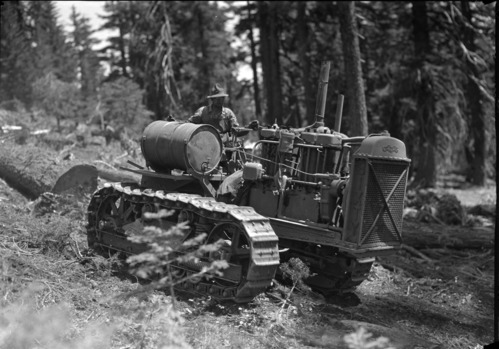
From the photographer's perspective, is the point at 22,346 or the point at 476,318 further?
the point at 476,318

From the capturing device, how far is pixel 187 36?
30.5 meters

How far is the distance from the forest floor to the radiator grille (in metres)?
1.20

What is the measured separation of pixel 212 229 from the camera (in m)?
8.67

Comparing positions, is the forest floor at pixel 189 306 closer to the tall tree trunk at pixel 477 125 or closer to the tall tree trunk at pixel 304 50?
the tall tree trunk at pixel 304 50

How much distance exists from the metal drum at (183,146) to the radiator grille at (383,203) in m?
2.53

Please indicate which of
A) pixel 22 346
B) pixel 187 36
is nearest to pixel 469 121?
pixel 187 36

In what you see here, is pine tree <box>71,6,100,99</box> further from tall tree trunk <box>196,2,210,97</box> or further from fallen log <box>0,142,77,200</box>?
fallen log <box>0,142,77,200</box>

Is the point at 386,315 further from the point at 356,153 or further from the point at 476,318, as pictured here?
the point at 356,153

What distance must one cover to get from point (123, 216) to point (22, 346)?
4.45 m

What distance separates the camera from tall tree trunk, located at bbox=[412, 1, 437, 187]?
76.5 feet

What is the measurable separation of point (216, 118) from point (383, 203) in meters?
3.15

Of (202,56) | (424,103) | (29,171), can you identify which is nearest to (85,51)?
(202,56)

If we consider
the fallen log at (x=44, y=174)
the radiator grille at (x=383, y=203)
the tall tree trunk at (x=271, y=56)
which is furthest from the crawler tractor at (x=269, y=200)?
the tall tree trunk at (x=271, y=56)

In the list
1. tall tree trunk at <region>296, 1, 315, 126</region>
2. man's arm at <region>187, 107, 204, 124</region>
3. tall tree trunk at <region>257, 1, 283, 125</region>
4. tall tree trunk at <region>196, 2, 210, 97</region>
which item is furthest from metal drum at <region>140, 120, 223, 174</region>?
tall tree trunk at <region>196, 2, 210, 97</region>
